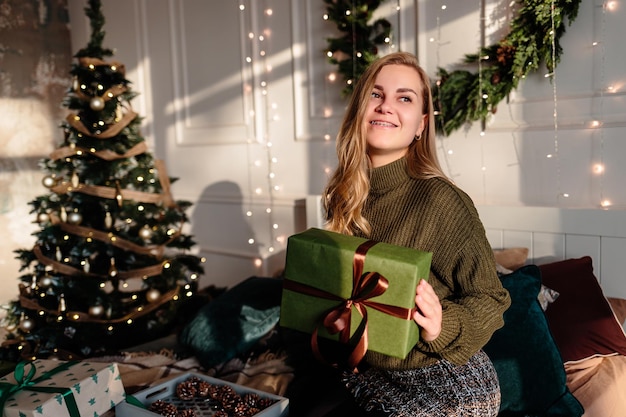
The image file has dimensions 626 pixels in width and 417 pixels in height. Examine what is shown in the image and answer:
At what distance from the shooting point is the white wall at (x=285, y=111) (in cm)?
229

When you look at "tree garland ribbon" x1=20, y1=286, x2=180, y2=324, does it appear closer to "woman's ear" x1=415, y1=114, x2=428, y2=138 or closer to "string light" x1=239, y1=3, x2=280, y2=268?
"string light" x1=239, y1=3, x2=280, y2=268

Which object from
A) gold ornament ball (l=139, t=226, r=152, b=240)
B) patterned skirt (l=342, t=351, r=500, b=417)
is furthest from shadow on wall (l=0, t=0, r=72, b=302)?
patterned skirt (l=342, t=351, r=500, b=417)

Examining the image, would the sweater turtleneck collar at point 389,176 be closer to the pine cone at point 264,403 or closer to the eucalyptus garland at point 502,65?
the pine cone at point 264,403

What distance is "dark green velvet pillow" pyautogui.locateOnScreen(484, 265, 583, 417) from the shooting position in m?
1.67

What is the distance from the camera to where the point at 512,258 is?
7.31 ft

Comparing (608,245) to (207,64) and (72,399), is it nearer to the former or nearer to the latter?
(72,399)

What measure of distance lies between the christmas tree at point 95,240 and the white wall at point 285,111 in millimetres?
824

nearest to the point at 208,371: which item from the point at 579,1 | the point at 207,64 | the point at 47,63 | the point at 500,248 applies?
the point at 500,248

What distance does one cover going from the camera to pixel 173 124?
4.00m

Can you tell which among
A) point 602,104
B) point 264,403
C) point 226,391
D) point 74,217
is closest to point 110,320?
point 74,217

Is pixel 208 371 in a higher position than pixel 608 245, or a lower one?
lower

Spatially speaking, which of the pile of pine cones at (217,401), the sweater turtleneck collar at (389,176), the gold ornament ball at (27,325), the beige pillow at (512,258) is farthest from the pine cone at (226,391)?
the gold ornament ball at (27,325)

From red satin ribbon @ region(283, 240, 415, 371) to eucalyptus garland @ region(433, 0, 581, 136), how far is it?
1.47 m

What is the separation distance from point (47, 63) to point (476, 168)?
343 cm
